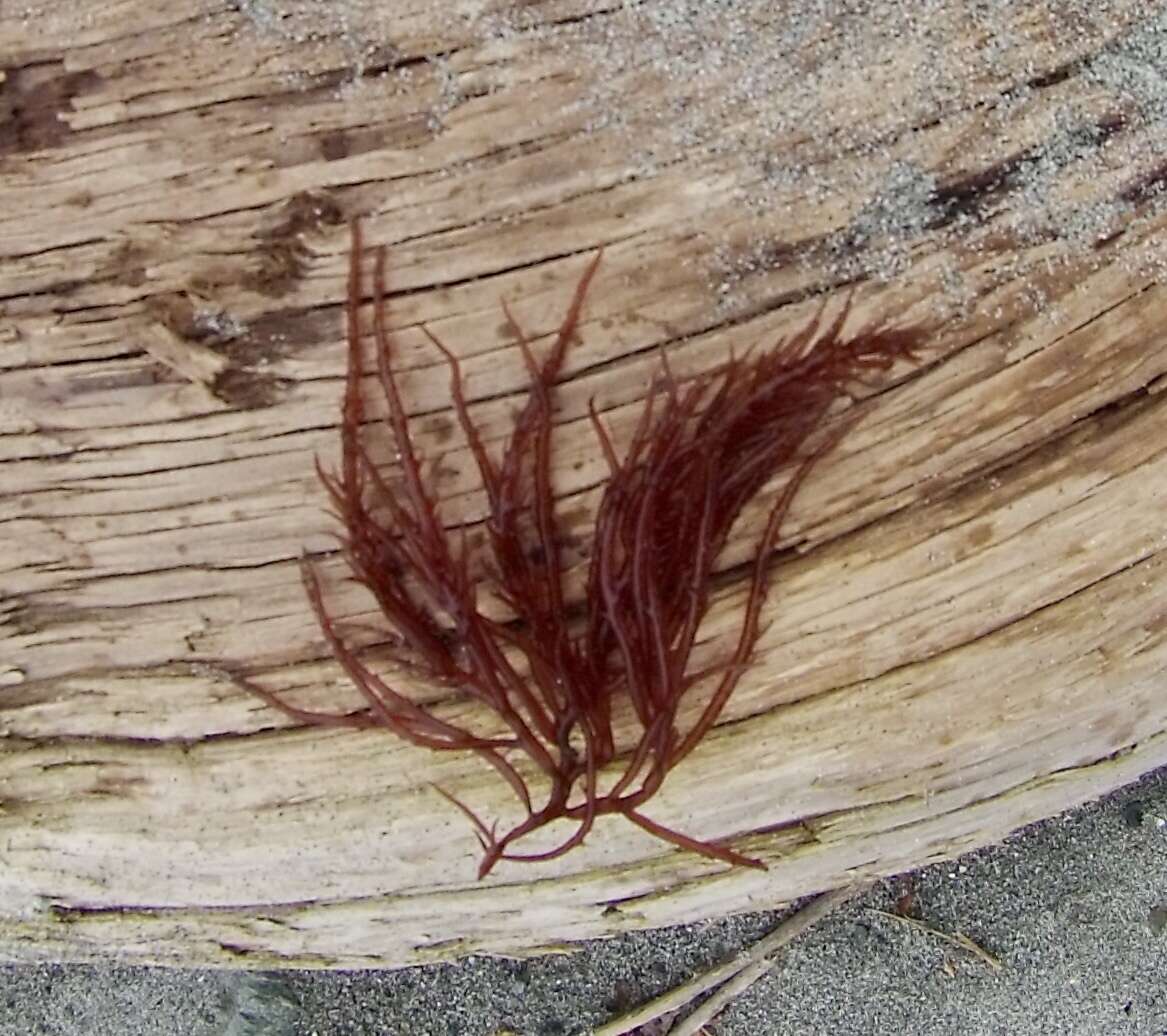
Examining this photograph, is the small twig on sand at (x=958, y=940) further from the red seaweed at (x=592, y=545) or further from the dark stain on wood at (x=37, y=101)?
the dark stain on wood at (x=37, y=101)

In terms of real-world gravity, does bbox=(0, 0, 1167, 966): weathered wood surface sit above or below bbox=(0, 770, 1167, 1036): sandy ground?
above

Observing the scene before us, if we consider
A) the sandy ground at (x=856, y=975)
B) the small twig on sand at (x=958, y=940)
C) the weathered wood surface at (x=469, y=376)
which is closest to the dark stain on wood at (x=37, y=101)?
the weathered wood surface at (x=469, y=376)

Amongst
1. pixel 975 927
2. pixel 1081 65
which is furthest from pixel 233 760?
pixel 975 927

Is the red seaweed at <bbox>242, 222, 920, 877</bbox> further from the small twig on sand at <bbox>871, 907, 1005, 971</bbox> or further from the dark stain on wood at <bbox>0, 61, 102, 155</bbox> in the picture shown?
the small twig on sand at <bbox>871, 907, 1005, 971</bbox>

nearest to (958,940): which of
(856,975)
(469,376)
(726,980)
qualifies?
(856,975)

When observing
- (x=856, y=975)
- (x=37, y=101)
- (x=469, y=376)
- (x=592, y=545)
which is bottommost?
(x=856, y=975)

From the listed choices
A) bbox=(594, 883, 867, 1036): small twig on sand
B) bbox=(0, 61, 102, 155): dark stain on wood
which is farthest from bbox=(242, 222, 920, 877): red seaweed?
bbox=(594, 883, 867, 1036): small twig on sand

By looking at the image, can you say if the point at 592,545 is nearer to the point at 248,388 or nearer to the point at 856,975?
the point at 248,388
